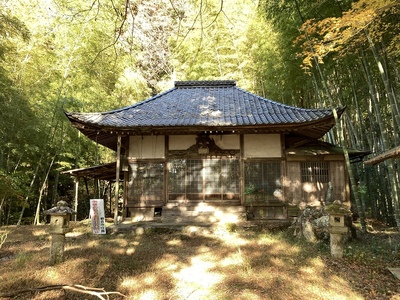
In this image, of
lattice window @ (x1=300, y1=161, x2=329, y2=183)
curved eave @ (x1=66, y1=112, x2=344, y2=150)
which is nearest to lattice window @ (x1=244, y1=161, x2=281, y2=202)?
lattice window @ (x1=300, y1=161, x2=329, y2=183)

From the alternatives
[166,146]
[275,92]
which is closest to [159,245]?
[166,146]

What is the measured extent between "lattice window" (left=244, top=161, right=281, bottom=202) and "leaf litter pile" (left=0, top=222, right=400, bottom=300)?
1.69m

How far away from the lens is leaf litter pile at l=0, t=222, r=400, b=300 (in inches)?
157

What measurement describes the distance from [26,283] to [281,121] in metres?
7.00

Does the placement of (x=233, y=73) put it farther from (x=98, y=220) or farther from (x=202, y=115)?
(x=98, y=220)

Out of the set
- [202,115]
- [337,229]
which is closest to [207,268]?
[337,229]

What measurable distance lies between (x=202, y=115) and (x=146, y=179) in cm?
281

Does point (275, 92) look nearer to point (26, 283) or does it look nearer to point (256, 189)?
point (256, 189)

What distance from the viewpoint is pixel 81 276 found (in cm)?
445

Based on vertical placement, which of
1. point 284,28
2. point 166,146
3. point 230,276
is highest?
point 284,28

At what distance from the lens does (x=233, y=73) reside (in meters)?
13.5

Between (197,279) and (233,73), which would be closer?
(197,279)

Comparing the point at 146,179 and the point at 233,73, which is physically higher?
the point at 233,73

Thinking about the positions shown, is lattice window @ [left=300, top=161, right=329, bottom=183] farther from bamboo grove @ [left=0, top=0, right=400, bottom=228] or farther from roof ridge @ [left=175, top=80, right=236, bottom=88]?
roof ridge @ [left=175, top=80, right=236, bottom=88]
